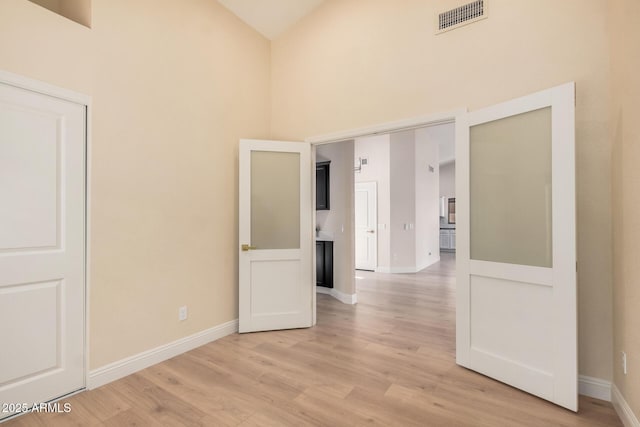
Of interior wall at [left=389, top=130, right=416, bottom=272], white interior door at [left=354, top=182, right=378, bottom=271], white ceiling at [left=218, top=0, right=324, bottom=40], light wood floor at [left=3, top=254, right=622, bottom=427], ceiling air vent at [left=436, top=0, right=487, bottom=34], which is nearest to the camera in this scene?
light wood floor at [left=3, top=254, right=622, bottom=427]

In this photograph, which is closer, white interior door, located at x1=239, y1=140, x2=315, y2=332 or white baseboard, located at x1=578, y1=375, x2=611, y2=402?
white baseboard, located at x1=578, y1=375, x2=611, y2=402

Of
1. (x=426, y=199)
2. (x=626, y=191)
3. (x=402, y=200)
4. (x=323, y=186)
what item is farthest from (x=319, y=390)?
(x=426, y=199)

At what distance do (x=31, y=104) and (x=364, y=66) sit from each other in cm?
281

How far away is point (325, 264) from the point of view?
198 inches

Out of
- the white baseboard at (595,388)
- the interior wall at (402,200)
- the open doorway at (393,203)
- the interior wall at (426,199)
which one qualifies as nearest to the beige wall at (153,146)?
the white baseboard at (595,388)

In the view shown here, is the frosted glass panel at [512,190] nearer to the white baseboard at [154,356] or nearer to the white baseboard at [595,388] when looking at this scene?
the white baseboard at [595,388]

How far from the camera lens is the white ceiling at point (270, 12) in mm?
3332

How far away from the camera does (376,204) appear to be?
727cm

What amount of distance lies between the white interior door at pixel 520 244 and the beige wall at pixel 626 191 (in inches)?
9.7

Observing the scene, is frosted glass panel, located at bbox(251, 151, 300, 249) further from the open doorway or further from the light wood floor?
the open doorway

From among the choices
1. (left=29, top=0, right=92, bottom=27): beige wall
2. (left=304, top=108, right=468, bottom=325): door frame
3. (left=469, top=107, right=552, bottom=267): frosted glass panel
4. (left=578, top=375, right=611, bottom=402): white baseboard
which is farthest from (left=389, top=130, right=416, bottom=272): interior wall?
(left=29, top=0, right=92, bottom=27): beige wall

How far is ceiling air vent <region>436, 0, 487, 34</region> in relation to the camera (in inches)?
99.0

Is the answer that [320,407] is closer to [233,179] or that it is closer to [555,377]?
[555,377]

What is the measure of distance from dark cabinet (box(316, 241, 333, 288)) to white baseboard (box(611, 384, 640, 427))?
3.44 m
